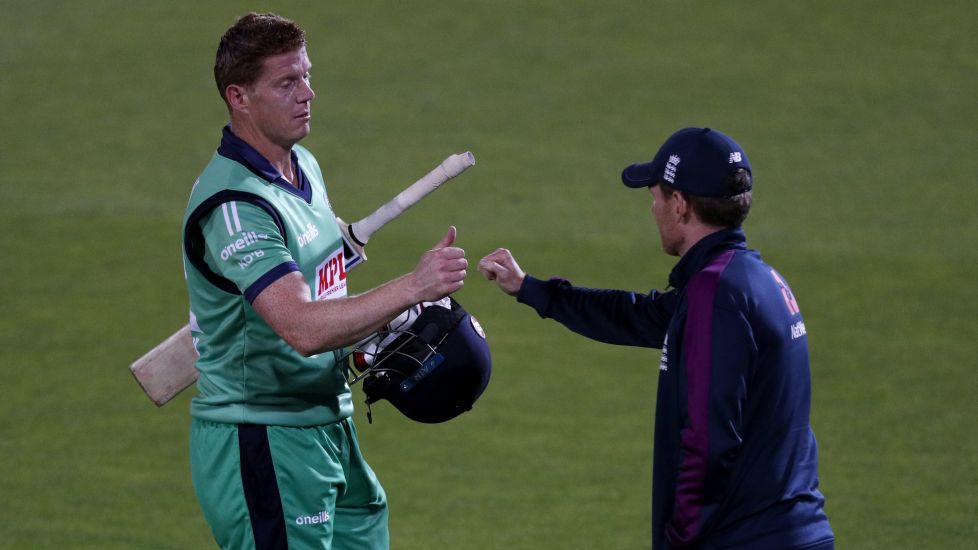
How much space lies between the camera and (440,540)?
632 cm

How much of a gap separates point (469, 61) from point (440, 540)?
8544 millimetres

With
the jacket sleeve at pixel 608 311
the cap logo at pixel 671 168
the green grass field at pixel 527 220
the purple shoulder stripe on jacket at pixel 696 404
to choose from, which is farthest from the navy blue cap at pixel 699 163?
the green grass field at pixel 527 220

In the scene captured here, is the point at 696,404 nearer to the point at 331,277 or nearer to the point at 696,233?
the point at 696,233

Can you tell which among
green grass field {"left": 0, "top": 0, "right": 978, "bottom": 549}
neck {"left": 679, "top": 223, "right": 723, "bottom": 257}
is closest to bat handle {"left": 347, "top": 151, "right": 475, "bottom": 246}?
neck {"left": 679, "top": 223, "right": 723, "bottom": 257}

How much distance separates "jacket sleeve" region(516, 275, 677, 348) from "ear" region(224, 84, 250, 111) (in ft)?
3.48

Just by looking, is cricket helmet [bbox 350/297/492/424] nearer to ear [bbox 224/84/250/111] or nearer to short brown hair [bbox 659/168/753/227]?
ear [bbox 224/84/250/111]

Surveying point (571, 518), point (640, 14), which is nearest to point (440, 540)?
point (571, 518)

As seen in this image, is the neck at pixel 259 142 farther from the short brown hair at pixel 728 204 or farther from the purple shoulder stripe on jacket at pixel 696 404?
the purple shoulder stripe on jacket at pixel 696 404

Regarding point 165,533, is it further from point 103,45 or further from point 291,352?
point 103,45

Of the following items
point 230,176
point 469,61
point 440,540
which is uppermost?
point 469,61

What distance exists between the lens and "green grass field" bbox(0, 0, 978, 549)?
6836 millimetres

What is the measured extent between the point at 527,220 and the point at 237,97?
268 inches

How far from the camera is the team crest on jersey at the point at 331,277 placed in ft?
13.5

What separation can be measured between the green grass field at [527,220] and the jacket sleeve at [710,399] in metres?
2.86
